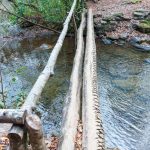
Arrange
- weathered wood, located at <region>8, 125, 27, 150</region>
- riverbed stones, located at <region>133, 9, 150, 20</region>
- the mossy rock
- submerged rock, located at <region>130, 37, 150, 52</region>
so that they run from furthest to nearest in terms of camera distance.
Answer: riverbed stones, located at <region>133, 9, 150, 20</region>, the mossy rock, submerged rock, located at <region>130, 37, 150, 52</region>, weathered wood, located at <region>8, 125, 27, 150</region>

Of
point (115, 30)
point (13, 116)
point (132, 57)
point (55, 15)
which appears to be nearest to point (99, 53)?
point (132, 57)

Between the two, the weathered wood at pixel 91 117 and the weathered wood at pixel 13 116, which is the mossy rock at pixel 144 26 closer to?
the weathered wood at pixel 91 117

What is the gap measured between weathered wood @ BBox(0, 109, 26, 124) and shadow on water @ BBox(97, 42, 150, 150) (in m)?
3.79

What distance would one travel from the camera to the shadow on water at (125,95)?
6.59 meters

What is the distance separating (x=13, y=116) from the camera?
108 inches

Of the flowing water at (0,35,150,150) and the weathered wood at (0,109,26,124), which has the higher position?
the weathered wood at (0,109,26,124)

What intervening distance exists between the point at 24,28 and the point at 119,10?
456cm

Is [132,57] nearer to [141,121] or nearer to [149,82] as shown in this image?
[149,82]

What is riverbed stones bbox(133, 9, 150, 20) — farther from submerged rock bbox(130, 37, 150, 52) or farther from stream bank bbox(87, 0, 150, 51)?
submerged rock bbox(130, 37, 150, 52)

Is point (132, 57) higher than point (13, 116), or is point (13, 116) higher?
point (13, 116)

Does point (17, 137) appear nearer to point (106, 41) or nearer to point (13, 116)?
point (13, 116)

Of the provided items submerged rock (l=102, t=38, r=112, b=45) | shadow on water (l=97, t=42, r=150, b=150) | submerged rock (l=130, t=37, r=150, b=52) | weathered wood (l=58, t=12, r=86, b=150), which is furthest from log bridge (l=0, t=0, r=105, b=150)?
submerged rock (l=102, t=38, r=112, b=45)

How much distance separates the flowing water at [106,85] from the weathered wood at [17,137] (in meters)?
3.72

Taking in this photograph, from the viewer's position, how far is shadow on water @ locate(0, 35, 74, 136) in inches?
309
